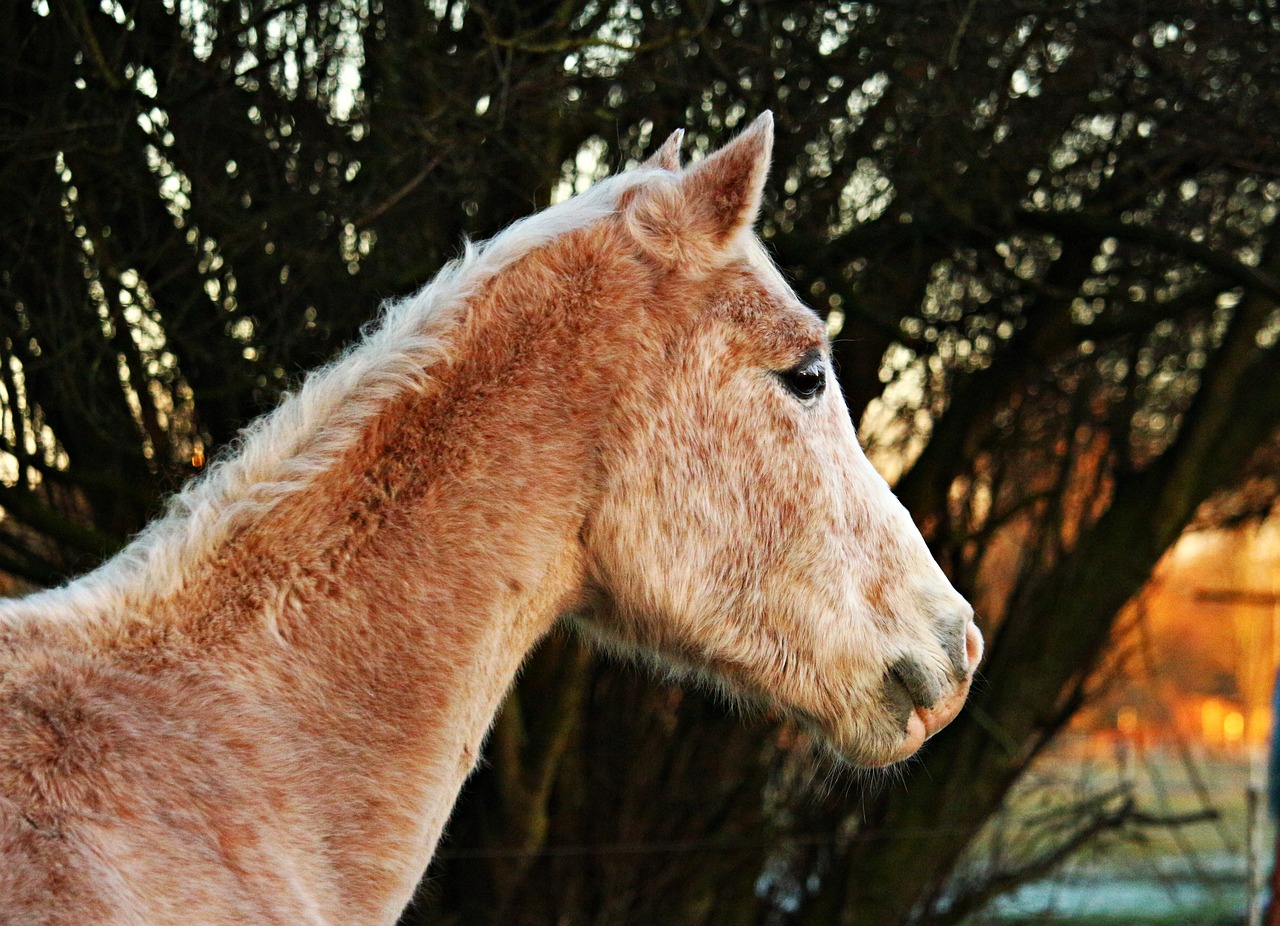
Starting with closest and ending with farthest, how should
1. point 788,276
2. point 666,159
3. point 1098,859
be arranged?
point 666,159
point 788,276
point 1098,859

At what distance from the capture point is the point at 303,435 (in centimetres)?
204

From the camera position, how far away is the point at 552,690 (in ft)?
18.2

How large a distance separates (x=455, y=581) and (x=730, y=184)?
891mm

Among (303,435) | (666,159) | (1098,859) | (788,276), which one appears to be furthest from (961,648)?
(1098,859)

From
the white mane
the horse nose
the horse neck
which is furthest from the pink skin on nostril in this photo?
the white mane

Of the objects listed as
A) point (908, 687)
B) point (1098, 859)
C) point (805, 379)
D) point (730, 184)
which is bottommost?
point (1098, 859)

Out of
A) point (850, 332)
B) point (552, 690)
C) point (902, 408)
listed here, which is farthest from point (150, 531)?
point (902, 408)

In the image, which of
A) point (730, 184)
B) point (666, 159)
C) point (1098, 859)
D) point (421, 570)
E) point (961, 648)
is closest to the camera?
point (421, 570)

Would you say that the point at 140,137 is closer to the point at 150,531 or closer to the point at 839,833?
the point at 150,531

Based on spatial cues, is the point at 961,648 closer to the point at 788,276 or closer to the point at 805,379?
the point at 805,379

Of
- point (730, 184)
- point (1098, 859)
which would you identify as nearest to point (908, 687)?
point (730, 184)

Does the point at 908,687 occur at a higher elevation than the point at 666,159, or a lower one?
lower

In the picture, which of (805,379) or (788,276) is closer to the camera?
(805,379)

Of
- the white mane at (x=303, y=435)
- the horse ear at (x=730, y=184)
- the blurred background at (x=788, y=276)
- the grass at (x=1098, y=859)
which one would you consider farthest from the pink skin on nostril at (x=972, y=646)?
the grass at (x=1098, y=859)
